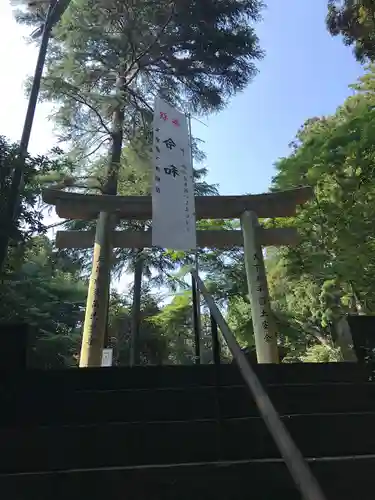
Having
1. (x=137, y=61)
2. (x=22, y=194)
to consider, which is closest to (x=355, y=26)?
(x=137, y=61)

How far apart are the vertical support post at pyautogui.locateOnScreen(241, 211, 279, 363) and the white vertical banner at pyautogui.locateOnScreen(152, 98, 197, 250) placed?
134 centimetres

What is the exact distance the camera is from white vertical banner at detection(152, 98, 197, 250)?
221 inches

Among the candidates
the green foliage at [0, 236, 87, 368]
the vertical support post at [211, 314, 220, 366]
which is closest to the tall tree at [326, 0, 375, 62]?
the green foliage at [0, 236, 87, 368]

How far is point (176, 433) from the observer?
2346 mm

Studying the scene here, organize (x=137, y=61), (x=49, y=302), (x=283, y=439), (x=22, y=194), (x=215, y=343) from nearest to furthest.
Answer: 1. (x=283, y=439)
2. (x=215, y=343)
3. (x=22, y=194)
4. (x=137, y=61)
5. (x=49, y=302)

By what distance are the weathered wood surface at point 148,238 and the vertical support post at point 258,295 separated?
25 centimetres

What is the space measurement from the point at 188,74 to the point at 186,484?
1100 centimetres

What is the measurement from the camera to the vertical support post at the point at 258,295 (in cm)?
614

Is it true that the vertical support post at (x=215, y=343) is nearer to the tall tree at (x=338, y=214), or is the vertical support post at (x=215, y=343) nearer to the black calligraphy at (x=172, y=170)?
the black calligraphy at (x=172, y=170)

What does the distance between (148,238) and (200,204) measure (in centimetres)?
108

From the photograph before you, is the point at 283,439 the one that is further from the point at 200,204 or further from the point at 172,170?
the point at 200,204

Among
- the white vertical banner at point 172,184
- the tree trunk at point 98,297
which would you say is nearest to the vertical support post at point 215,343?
the white vertical banner at point 172,184

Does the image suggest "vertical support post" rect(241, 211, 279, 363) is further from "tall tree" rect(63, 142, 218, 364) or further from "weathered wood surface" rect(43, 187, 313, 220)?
"tall tree" rect(63, 142, 218, 364)

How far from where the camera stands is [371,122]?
Answer: 7613mm
